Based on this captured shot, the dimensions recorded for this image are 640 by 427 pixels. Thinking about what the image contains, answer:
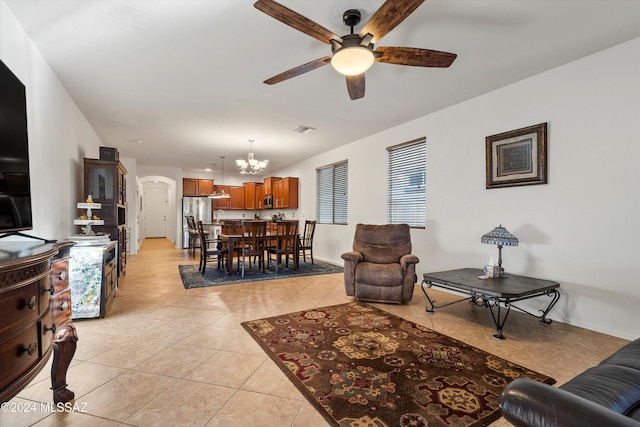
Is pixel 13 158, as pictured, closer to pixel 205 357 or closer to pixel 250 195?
pixel 205 357

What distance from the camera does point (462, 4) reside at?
2.08m

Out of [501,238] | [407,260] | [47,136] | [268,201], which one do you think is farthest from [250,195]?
[501,238]

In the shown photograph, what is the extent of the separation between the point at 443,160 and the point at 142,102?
416cm

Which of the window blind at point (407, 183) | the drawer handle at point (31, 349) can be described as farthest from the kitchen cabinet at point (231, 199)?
the drawer handle at point (31, 349)

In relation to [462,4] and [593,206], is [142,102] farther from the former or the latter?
[593,206]

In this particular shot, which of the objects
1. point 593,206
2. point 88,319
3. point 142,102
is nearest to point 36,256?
point 88,319

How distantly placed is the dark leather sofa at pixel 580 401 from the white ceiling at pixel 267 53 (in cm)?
232

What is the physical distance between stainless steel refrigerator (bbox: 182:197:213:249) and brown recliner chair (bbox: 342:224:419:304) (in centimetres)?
671

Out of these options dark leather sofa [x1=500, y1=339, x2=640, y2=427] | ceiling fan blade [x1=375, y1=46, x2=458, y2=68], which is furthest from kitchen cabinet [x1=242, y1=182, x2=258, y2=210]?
dark leather sofa [x1=500, y1=339, x2=640, y2=427]

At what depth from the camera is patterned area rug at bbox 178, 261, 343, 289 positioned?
15.0 feet

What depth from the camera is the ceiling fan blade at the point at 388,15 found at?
Answer: 1.70m

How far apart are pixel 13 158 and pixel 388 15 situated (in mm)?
2258

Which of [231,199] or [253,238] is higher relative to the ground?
[231,199]

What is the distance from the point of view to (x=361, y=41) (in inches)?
82.5
